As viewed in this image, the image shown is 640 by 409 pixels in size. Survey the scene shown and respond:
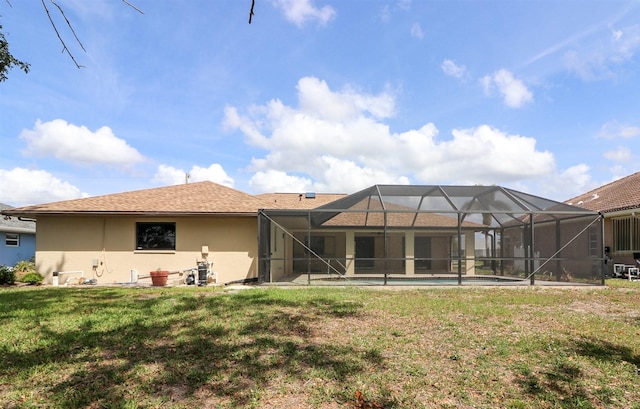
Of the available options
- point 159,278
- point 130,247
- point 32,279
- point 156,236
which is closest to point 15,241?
point 32,279

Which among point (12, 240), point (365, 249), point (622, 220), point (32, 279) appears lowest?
point (32, 279)

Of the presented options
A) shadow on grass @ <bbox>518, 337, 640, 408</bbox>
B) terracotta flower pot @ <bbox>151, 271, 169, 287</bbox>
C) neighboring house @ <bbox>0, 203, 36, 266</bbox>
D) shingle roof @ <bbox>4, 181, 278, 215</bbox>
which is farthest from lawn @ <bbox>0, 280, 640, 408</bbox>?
neighboring house @ <bbox>0, 203, 36, 266</bbox>

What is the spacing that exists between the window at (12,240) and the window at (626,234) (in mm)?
30365

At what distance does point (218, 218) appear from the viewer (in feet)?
49.0

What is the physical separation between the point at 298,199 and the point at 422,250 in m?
8.06

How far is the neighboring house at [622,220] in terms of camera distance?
16.5m

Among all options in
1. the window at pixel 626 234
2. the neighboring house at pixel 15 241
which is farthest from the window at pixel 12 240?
the window at pixel 626 234

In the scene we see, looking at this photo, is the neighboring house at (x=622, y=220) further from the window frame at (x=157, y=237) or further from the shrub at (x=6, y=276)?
the shrub at (x=6, y=276)

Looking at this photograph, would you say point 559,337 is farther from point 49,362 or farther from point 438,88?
point 438,88

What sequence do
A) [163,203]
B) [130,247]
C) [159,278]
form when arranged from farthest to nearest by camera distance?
[163,203] < [130,247] < [159,278]

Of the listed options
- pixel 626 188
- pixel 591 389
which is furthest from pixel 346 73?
pixel 626 188

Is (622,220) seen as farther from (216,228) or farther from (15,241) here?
(15,241)

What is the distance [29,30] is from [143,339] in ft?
14.8

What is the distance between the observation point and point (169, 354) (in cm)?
510
